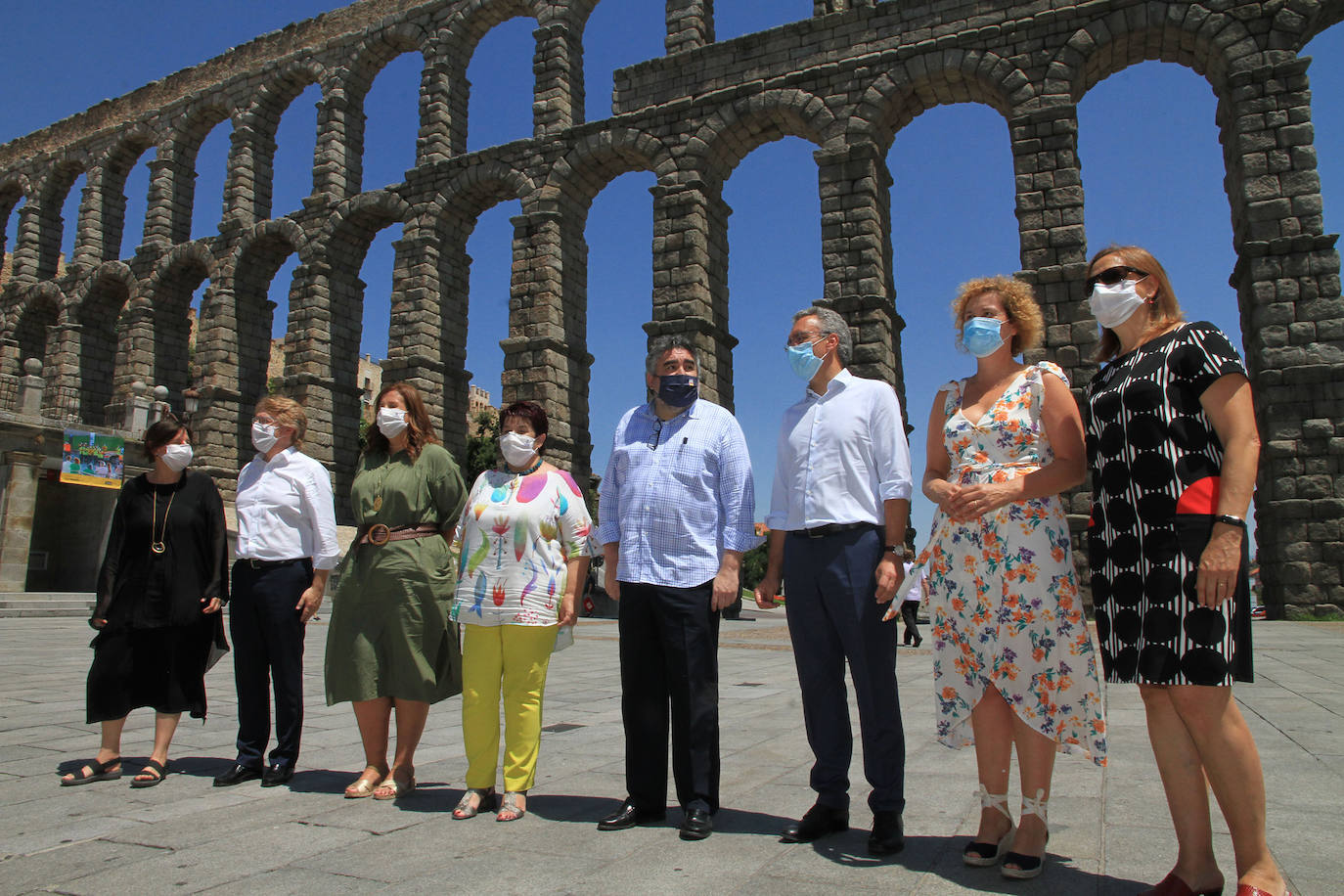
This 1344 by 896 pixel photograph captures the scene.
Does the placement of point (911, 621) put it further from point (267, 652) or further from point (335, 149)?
point (335, 149)

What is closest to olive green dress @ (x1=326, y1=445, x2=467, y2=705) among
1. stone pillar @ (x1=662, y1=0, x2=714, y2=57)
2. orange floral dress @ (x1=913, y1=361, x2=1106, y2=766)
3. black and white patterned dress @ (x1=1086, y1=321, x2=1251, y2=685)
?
orange floral dress @ (x1=913, y1=361, x2=1106, y2=766)

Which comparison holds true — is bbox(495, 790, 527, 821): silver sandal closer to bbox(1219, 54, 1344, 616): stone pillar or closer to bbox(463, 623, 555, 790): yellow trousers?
bbox(463, 623, 555, 790): yellow trousers

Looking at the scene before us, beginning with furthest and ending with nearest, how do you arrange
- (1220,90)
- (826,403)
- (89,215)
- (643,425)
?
(89,215), (1220,90), (643,425), (826,403)

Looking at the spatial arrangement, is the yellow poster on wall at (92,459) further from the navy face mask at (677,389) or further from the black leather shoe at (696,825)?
the black leather shoe at (696,825)

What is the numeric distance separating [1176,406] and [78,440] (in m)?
21.7

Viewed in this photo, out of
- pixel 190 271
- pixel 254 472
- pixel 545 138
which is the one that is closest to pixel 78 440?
pixel 190 271

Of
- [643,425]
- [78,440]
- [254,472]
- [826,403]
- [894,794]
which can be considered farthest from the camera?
[78,440]

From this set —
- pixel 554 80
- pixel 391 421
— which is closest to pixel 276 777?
pixel 391 421

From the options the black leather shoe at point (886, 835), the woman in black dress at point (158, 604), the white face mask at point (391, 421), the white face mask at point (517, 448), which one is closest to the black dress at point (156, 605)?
the woman in black dress at point (158, 604)

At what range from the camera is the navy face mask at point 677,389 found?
3.81m

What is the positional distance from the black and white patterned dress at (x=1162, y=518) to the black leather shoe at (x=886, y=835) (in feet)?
2.92

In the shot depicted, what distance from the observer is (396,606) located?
4062 mm

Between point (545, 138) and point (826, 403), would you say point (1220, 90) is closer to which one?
point (545, 138)

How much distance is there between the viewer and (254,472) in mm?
4586
